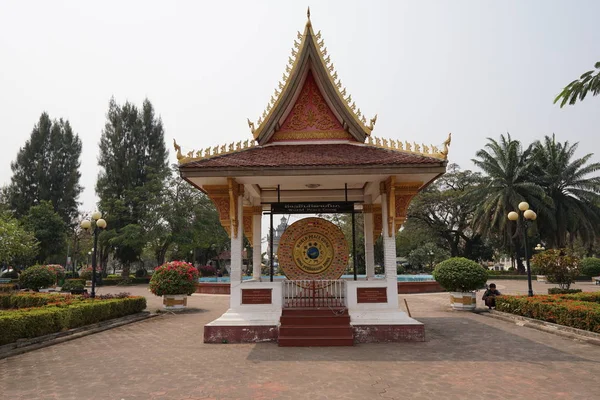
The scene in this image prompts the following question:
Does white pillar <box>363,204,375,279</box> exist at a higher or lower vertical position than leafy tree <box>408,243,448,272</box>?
higher

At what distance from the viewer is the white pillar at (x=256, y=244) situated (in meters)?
12.2

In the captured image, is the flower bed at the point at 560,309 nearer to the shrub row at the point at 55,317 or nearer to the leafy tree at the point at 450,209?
the shrub row at the point at 55,317

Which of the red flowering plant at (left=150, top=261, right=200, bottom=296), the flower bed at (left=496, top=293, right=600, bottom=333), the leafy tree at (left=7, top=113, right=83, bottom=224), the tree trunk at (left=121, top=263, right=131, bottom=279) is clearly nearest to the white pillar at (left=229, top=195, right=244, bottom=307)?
the red flowering plant at (left=150, top=261, right=200, bottom=296)

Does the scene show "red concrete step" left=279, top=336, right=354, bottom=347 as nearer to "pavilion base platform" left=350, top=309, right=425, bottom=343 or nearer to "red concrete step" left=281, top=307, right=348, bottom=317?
"pavilion base platform" left=350, top=309, right=425, bottom=343

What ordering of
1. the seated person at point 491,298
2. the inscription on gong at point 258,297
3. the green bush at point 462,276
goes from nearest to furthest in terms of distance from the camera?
the inscription on gong at point 258,297
the seated person at point 491,298
the green bush at point 462,276

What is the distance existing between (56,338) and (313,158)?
787cm

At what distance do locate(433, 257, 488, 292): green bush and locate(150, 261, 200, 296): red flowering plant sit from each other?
10465 mm

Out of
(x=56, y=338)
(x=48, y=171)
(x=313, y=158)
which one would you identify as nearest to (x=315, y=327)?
(x=313, y=158)

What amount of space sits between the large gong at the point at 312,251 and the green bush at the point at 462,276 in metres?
7.38

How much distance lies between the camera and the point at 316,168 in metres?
9.38

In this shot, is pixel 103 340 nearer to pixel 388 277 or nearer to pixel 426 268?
pixel 388 277

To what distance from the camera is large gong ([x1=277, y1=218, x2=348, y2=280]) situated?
414 inches

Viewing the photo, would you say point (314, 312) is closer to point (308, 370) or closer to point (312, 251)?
point (312, 251)

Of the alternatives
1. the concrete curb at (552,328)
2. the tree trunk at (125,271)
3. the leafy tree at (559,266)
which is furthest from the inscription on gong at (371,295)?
the tree trunk at (125,271)
